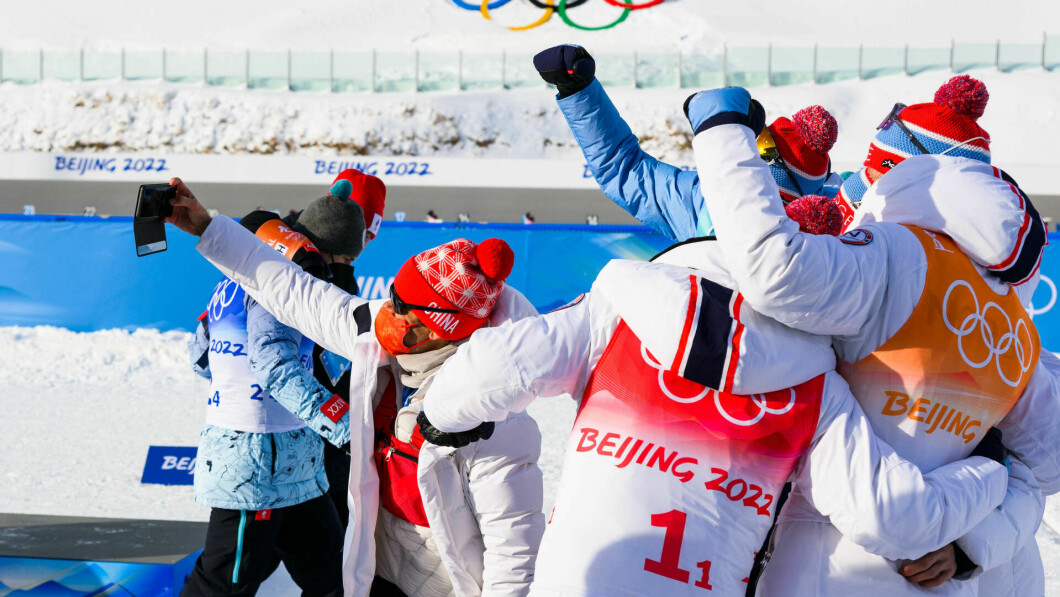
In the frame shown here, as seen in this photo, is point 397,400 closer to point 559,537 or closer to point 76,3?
point 559,537

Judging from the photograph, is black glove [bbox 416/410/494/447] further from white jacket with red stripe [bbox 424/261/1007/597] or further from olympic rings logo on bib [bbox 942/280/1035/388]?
olympic rings logo on bib [bbox 942/280/1035/388]

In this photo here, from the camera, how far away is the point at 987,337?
1.52 meters

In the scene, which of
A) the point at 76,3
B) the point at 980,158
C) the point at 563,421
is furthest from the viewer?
the point at 76,3

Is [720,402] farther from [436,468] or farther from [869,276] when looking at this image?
[436,468]

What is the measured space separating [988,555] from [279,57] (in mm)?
27483

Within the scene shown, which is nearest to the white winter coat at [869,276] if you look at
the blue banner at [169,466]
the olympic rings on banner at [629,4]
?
the blue banner at [169,466]

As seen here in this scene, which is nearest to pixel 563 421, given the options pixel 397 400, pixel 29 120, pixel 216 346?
pixel 216 346

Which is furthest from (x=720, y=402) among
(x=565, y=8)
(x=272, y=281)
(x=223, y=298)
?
(x=565, y=8)

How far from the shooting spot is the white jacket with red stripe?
1.38 meters

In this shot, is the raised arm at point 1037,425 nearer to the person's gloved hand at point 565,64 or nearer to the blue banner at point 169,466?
the person's gloved hand at point 565,64

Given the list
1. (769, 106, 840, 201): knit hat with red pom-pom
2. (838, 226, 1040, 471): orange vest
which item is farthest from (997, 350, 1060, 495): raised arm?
(769, 106, 840, 201): knit hat with red pom-pom

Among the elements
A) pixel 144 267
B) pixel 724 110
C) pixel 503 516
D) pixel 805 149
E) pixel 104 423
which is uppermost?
pixel 724 110

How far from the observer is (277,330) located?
266 cm

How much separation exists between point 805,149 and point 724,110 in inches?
24.7
